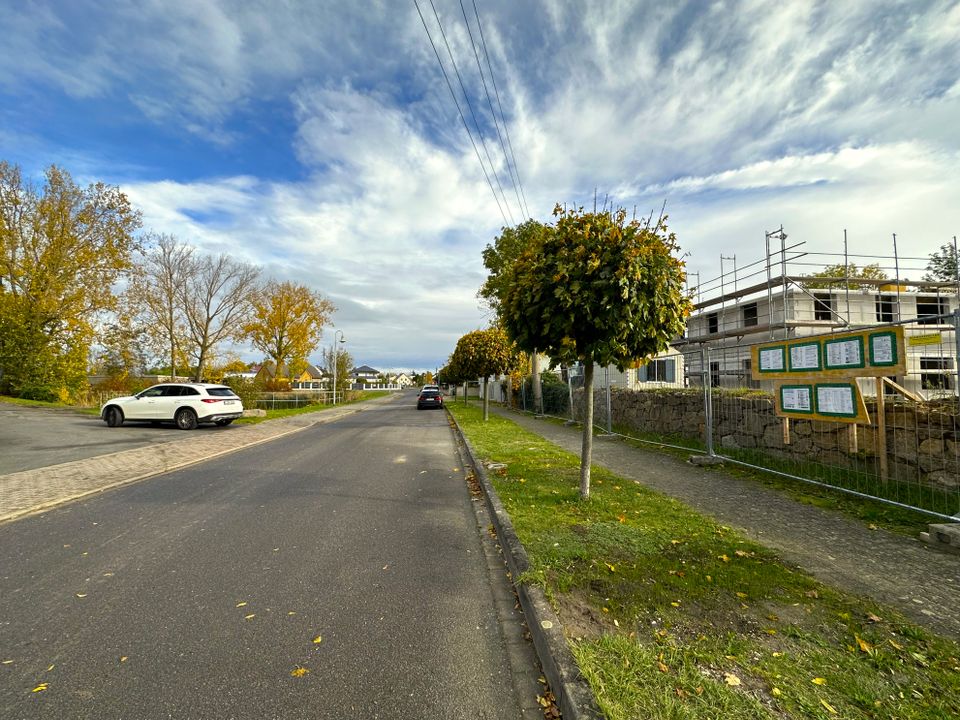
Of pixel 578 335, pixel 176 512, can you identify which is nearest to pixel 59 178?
pixel 176 512

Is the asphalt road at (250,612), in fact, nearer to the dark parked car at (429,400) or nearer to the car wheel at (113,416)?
the car wheel at (113,416)

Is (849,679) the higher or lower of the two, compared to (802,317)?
lower

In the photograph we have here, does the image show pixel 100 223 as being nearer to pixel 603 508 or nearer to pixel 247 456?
pixel 247 456

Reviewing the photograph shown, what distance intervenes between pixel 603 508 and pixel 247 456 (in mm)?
8095

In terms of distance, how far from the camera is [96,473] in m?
7.77

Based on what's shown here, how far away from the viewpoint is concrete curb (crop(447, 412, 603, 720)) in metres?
2.16

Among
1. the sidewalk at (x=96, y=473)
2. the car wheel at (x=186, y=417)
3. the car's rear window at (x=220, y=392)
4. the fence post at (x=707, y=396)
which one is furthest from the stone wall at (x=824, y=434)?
the car wheel at (x=186, y=417)

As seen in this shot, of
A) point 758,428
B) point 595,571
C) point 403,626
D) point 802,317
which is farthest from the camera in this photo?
point 802,317

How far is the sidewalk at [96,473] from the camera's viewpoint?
601 cm

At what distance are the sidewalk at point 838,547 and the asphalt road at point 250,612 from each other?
2697 millimetres

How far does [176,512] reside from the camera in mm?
5637

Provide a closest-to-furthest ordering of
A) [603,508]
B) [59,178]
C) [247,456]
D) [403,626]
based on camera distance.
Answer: [403,626]
[603,508]
[247,456]
[59,178]

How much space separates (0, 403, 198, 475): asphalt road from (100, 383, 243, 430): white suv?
36 cm

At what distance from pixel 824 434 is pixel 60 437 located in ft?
56.3
